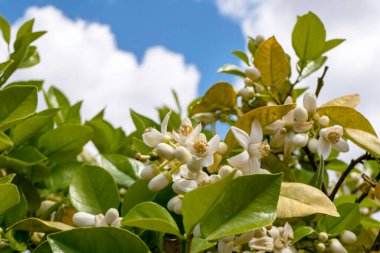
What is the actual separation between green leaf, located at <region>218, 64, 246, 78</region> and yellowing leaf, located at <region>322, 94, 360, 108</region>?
479mm

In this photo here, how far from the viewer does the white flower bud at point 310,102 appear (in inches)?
48.8

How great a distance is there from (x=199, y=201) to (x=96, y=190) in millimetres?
412

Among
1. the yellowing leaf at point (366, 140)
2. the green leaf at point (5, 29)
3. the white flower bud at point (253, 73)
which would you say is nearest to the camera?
the yellowing leaf at point (366, 140)

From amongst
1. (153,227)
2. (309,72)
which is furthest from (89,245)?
(309,72)

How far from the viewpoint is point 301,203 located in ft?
3.30

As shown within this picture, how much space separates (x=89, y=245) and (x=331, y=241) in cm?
68

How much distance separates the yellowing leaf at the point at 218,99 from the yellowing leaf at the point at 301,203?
1.34 ft

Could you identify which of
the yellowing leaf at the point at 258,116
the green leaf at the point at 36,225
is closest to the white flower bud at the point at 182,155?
the yellowing leaf at the point at 258,116

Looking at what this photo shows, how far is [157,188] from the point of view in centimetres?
100

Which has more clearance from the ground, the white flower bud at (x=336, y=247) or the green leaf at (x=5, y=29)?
the green leaf at (x=5, y=29)

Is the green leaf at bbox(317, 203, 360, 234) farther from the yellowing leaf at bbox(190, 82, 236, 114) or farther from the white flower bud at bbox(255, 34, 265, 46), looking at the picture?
the white flower bud at bbox(255, 34, 265, 46)

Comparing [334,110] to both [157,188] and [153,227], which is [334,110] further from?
[153,227]

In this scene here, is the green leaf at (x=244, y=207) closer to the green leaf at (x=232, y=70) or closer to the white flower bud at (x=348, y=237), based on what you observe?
the white flower bud at (x=348, y=237)

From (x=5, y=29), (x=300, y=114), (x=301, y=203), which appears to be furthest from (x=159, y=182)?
(x=5, y=29)
